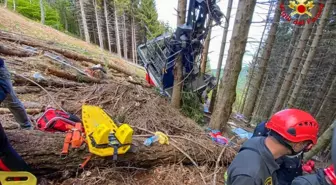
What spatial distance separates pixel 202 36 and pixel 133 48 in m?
25.3

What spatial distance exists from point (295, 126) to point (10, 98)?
142 inches

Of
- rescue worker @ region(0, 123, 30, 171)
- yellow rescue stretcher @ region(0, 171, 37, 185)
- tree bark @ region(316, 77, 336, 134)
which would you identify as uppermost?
rescue worker @ region(0, 123, 30, 171)

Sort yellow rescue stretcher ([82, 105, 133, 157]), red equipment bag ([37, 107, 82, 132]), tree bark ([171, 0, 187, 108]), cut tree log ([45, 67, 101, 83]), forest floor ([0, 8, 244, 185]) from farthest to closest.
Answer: cut tree log ([45, 67, 101, 83]) < tree bark ([171, 0, 187, 108]) < red equipment bag ([37, 107, 82, 132]) < forest floor ([0, 8, 244, 185]) < yellow rescue stretcher ([82, 105, 133, 157])

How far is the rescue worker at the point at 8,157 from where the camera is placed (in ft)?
6.44

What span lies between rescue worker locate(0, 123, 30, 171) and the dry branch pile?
0.14 m

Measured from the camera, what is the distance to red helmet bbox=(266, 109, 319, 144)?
164cm

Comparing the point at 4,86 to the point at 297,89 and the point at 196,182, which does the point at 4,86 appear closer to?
the point at 196,182

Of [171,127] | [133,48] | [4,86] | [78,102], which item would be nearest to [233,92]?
[171,127]

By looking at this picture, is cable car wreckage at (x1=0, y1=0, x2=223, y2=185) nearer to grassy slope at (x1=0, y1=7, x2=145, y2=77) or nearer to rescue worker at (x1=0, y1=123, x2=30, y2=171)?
rescue worker at (x1=0, y1=123, x2=30, y2=171)

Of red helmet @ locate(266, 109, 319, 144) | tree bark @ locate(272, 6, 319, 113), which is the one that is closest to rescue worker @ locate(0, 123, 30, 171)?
red helmet @ locate(266, 109, 319, 144)

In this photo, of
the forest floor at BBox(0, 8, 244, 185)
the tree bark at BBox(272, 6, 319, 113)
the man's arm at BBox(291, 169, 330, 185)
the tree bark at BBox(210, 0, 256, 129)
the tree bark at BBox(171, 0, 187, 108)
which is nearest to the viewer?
the man's arm at BBox(291, 169, 330, 185)

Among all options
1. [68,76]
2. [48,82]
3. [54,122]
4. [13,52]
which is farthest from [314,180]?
[13,52]

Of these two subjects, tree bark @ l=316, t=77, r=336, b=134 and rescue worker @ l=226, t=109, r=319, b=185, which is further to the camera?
tree bark @ l=316, t=77, r=336, b=134

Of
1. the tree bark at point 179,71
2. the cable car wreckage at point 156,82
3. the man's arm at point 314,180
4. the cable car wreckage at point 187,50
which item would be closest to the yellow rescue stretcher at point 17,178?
the cable car wreckage at point 156,82
